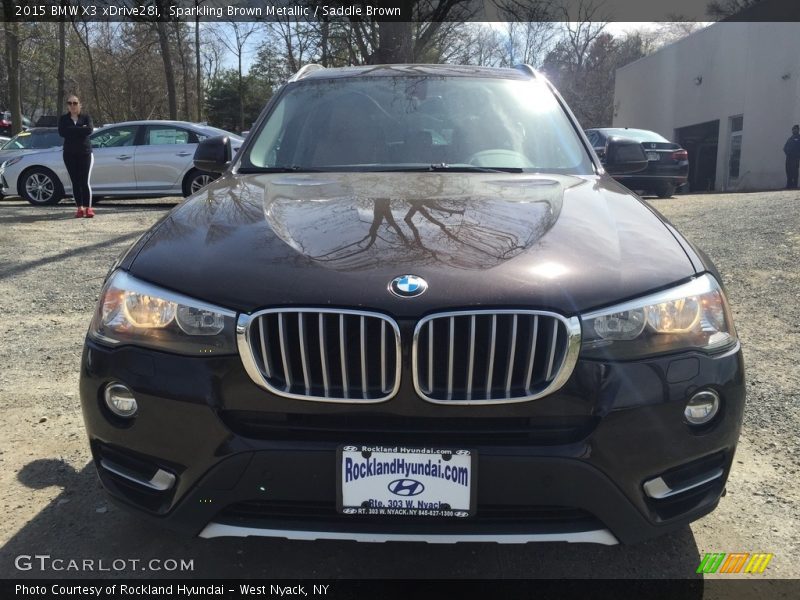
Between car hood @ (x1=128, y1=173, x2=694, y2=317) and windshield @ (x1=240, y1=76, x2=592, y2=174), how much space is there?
551 mm

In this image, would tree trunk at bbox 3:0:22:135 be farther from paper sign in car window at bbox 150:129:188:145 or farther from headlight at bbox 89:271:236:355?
headlight at bbox 89:271:236:355

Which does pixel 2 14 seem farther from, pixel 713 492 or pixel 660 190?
pixel 713 492

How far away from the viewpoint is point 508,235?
2223mm

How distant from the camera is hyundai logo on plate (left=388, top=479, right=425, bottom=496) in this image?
193cm

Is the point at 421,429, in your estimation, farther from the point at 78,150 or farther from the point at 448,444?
the point at 78,150

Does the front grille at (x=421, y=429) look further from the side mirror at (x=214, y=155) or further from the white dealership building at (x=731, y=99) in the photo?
the white dealership building at (x=731, y=99)

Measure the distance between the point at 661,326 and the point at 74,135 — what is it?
34.2ft

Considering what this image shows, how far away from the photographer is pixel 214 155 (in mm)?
3711

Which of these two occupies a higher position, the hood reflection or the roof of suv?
the roof of suv

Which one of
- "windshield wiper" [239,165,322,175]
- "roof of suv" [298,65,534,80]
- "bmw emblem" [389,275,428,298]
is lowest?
"bmw emblem" [389,275,428,298]

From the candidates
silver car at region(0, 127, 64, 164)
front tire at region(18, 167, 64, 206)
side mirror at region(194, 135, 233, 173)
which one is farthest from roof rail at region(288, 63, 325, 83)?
silver car at region(0, 127, 64, 164)

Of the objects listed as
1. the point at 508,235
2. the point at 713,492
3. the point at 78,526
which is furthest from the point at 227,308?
the point at 713,492

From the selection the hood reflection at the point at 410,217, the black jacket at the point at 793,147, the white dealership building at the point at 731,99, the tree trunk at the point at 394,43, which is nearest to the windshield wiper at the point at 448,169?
the hood reflection at the point at 410,217

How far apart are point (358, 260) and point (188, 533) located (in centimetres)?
92
